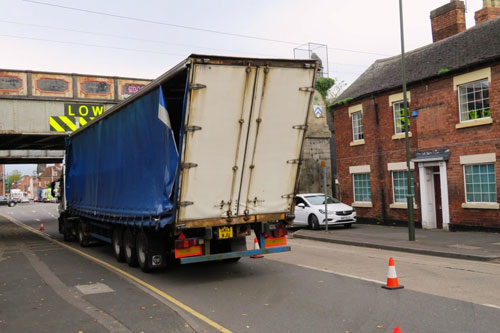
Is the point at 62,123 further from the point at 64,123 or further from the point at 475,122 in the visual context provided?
the point at 475,122

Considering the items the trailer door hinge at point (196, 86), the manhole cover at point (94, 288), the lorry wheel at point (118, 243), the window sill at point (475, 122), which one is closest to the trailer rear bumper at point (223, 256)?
the manhole cover at point (94, 288)

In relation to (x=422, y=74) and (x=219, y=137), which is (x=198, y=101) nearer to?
(x=219, y=137)

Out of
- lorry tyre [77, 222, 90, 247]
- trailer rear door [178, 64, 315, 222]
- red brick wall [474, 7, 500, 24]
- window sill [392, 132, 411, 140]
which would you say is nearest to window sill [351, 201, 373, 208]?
window sill [392, 132, 411, 140]

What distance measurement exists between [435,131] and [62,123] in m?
15.0

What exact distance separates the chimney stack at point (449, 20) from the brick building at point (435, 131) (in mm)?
43

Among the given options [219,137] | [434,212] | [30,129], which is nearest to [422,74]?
[434,212]

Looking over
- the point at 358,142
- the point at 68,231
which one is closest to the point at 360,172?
the point at 358,142

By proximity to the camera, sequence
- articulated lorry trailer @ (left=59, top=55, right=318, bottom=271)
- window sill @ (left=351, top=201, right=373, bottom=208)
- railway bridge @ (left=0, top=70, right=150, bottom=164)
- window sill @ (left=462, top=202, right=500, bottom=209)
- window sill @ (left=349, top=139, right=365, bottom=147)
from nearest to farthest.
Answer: articulated lorry trailer @ (left=59, top=55, right=318, bottom=271), window sill @ (left=462, top=202, right=500, bottom=209), railway bridge @ (left=0, top=70, right=150, bottom=164), window sill @ (left=351, top=201, right=373, bottom=208), window sill @ (left=349, top=139, right=365, bottom=147)

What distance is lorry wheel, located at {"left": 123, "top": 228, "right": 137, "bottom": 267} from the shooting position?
36.6 ft

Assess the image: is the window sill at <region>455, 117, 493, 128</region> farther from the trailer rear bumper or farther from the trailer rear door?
the trailer rear bumper

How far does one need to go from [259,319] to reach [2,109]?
657 inches

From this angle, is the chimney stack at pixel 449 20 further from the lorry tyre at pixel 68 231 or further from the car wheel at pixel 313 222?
the lorry tyre at pixel 68 231

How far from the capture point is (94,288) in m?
9.16

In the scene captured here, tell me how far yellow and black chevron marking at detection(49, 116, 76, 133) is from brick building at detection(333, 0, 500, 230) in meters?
12.4
